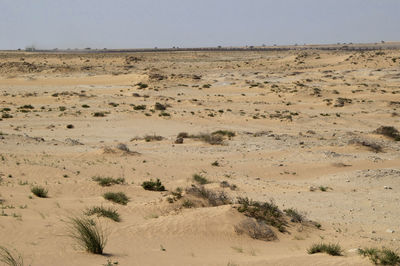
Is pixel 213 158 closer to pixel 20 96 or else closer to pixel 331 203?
pixel 331 203

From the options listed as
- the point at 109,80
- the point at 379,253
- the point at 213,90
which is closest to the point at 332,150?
the point at 379,253

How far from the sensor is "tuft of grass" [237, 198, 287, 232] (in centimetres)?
1371

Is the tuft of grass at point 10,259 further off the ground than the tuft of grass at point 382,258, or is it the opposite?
the tuft of grass at point 10,259

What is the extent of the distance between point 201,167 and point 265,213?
9538mm

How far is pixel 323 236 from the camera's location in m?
13.4

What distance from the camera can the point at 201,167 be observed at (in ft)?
76.8

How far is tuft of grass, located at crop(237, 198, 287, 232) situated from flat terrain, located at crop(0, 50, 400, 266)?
0.85ft

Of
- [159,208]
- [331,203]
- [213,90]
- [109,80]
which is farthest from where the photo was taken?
[109,80]

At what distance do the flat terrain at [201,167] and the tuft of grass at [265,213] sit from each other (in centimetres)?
26

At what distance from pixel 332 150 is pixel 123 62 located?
79.9 metres

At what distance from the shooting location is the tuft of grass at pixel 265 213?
13.7 m

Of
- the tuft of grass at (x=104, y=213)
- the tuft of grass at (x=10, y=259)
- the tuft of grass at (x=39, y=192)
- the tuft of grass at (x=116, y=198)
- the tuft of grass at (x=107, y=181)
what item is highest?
the tuft of grass at (x=10, y=259)

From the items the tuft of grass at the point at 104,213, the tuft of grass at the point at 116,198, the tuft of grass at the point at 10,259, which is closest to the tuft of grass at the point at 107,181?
the tuft of grass at the point at 116,198

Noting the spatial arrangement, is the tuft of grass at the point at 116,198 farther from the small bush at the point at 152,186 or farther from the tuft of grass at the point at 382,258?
the tuft of grass at the point at 382,258
